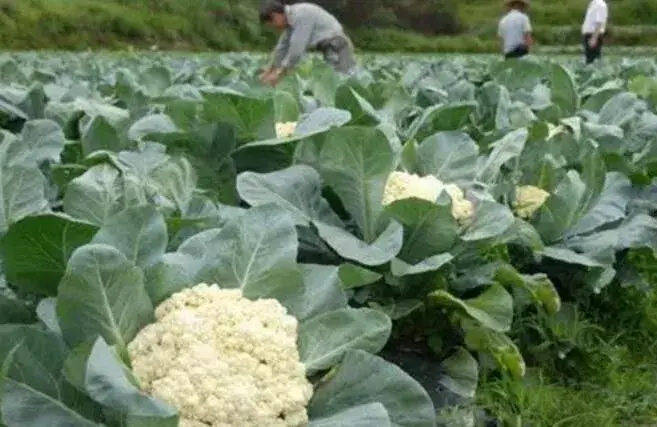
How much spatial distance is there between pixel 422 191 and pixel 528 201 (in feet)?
2.48

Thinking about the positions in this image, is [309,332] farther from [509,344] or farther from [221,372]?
[509,344]

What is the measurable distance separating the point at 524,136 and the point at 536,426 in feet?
2.50

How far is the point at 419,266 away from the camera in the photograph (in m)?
2.56

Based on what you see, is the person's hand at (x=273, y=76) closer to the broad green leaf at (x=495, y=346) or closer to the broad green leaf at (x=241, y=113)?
the broad green leaf at (x=241, y=113)

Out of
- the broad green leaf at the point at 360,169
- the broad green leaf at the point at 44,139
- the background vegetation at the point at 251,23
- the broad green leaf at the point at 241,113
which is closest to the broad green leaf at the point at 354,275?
the broad green leaf at the point at 360,169

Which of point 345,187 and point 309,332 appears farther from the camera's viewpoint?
point 345,187

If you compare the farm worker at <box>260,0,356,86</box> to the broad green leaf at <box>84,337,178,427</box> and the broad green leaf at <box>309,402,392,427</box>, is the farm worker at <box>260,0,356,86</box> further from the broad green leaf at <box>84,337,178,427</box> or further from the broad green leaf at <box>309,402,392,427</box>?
the broad green leaf at <box>84,337,178,427</box>

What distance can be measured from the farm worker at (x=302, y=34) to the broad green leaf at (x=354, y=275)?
25.5 ft

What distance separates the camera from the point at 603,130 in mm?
4340

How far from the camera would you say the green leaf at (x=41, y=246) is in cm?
190

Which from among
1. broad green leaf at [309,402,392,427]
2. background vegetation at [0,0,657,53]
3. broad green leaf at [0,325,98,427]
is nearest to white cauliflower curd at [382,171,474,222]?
broad green leaf at [309,402,392,427]

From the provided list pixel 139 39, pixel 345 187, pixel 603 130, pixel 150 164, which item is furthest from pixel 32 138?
pixel 139 39

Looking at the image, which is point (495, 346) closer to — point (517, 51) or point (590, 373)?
point (590, 373)

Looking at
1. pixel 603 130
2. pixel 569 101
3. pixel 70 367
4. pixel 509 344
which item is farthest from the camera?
pixel 569 101
